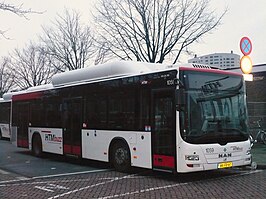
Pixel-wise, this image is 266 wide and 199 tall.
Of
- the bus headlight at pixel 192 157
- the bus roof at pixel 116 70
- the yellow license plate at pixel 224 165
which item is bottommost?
the yellow license plate at pixel 224 165

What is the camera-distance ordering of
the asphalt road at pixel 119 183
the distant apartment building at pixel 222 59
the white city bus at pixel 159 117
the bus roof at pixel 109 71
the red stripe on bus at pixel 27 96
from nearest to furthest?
the asphalt road at pixel 119 183 < the white city bus at pixel 159 117 < the bus roof at pixel 109 71 < the red stripe on bus at pixel 27 96 < the distant apartment building at pixel 222 59

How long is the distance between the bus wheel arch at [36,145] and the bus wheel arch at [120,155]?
4.98m

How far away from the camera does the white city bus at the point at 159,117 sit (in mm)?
9328

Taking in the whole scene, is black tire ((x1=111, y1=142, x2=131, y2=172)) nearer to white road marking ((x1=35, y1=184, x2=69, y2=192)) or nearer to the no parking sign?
white road marking ((x1=35, y1=184, x2=69, y2=192))

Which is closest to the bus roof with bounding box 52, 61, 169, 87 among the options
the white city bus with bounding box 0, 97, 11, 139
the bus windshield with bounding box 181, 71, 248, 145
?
the bus windshield with bounding box 181, 71, 248, 145

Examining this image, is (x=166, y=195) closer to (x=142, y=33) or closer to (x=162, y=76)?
(x=162, y=76)

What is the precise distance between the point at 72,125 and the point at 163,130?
473cm

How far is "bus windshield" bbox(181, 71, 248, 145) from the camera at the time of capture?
933 centimetres

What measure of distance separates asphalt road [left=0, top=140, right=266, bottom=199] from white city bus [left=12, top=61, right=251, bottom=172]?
1.48 feet

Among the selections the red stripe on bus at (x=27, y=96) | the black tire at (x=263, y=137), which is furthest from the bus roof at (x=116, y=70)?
the black tire at (x=263, y=137)

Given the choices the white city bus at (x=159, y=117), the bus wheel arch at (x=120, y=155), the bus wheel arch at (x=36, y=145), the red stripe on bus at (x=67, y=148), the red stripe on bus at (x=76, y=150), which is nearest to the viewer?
the white city bus at (x=159, y=117)

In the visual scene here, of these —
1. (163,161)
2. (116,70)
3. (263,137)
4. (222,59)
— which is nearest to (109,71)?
(116,70)

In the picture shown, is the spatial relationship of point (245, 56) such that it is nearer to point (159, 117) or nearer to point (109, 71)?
point (159, 117)

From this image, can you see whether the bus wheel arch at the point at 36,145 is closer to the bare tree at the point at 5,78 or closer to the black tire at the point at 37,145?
the black tire at the point at 37,145
